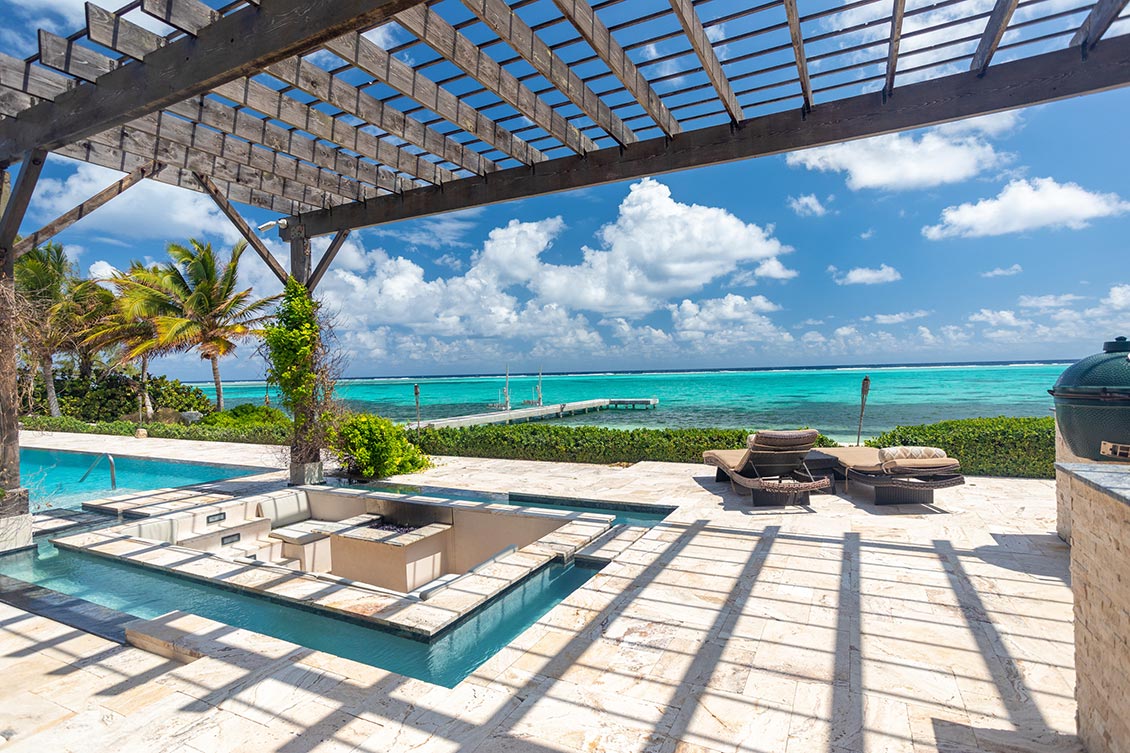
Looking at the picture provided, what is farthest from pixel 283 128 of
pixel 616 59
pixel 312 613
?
pixel 312 613

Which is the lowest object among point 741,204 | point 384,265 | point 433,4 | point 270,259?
point 270,259

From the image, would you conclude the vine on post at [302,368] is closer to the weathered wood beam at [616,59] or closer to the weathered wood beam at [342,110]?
the weathered wood beam at [342,110]

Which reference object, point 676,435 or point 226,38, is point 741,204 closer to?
point 676,435

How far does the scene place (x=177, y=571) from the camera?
4676 millimetres

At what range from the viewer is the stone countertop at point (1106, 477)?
1698mm

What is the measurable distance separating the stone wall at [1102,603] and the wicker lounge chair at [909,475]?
4427 millimetres

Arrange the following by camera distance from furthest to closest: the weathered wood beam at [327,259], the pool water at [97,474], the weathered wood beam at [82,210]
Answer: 1. the pool water at [97,474]
2. the weathered wood beam at [327,259]
3. the weathered wood beam at [82,210]

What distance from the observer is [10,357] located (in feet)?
17.0

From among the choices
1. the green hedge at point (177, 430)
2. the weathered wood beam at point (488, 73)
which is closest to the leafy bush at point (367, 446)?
the green hedge at point (177, 430)

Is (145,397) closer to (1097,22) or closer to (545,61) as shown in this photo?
(545,61)

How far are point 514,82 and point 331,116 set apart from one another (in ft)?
6.49

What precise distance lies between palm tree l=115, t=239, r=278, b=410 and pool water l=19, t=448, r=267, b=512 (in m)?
4.63

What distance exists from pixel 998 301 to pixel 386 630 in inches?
2763

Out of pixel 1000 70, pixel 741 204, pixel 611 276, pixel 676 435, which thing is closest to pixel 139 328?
pixel 676 435
